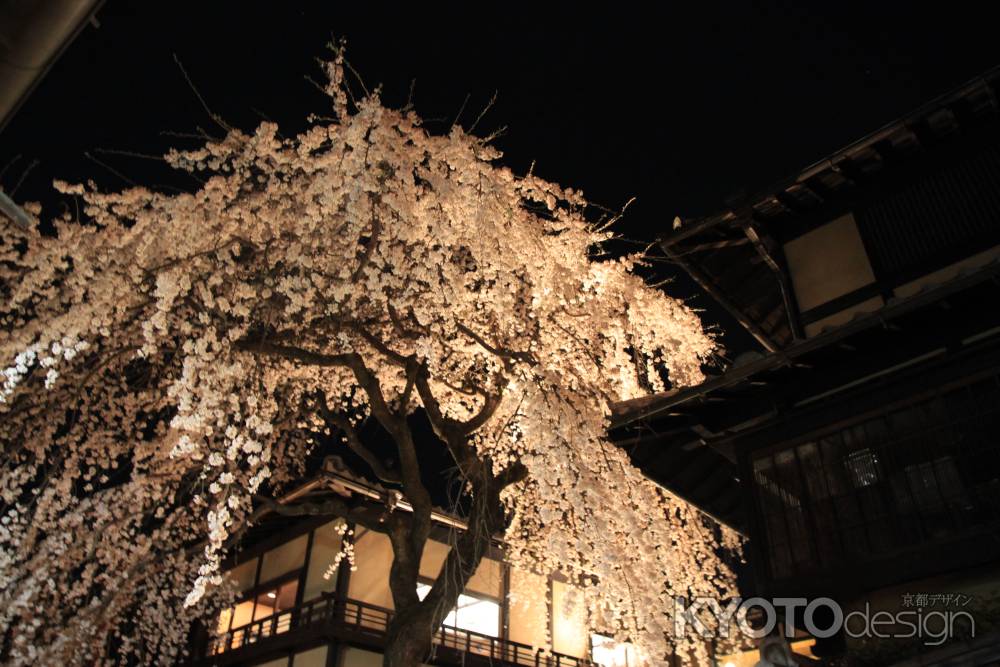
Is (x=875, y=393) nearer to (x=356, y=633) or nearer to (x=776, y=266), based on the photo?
(x=776, y=266)

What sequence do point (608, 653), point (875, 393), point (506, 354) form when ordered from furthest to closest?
point (608, 653) < point (506, 354) < point (875, 393)

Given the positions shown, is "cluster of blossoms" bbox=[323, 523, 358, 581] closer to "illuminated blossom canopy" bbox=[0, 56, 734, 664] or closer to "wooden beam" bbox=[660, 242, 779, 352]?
"illuminated blossom canopy" bbox=[0, 56, 734, 664]

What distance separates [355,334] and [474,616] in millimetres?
12113

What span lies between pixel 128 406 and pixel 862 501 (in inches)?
454

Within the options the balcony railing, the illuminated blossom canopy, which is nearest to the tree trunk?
the illuminated blossom canopy

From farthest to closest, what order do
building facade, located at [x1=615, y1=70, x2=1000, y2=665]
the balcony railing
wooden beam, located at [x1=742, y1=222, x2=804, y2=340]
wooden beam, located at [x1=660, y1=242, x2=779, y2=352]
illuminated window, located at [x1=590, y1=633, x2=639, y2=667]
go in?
illuminated window, located at [x1=590, y1=633, x2=639, y2=667] → the balcony railing → wooden beam, located at [x1=660, y1=242, x2=779, y2=352] → wooden beam, located at [x1=742, y1=222, x2=804, y2=340] → building facade, located at [x1=615, y1=70, x2=1000, y2=665]

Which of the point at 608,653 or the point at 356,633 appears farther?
the point at 608,653

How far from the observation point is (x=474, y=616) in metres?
A: 19.4

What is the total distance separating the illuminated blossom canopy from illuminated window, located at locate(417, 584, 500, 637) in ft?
27.0

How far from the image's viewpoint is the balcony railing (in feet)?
56.0

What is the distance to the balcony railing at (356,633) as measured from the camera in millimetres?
17078

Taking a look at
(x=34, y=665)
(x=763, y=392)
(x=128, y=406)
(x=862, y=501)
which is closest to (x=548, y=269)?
(x=763, y=392)

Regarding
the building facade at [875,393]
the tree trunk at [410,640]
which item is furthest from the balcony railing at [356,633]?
the building facade at [875,393]

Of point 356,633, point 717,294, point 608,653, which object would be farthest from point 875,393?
point 608,653
